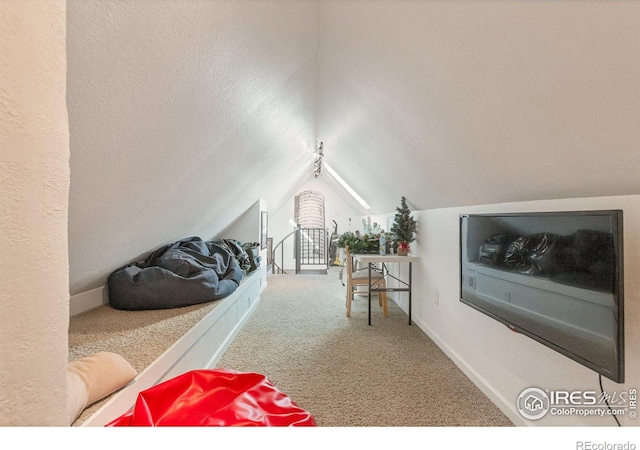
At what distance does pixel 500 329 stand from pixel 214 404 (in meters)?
1.72

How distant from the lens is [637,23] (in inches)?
28.5

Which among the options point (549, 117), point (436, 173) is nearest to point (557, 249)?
point (549, 117)

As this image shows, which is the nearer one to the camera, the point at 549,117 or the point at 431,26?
the point at 549,117

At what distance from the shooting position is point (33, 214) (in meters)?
0.46

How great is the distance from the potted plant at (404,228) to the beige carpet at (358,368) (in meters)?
0.91

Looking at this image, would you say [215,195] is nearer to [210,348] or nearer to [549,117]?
[210,348]

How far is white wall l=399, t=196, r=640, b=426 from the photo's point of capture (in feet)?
3.29

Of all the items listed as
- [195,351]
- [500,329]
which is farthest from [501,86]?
[195,351]

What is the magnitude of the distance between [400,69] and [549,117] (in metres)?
0.79

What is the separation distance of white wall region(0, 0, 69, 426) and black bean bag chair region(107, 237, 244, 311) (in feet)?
5.75

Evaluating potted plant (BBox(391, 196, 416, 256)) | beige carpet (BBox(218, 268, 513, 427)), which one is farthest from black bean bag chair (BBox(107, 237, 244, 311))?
potted plant (BBox(391, 196, 416, 256))

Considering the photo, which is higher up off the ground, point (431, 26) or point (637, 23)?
point (431, 26)

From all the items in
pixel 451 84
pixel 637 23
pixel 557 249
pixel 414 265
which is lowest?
pixel 414 265

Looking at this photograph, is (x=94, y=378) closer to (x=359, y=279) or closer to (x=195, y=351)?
(x=195, y=351)
